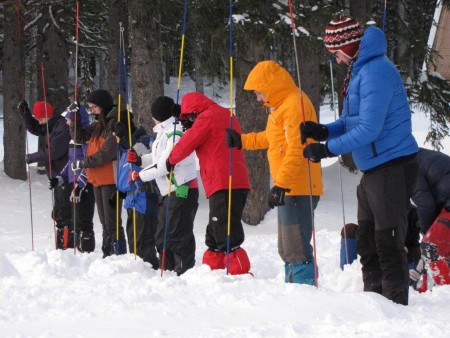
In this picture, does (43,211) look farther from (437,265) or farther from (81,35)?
(437,265)

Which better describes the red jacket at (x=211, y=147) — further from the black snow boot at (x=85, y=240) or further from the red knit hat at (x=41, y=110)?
the red knit hat at (x=41, y=110)

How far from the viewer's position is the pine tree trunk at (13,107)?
14.2 m

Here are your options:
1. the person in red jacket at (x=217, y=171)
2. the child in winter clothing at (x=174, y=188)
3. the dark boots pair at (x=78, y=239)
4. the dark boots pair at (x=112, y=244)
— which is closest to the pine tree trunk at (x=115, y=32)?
the dark boots pair at (x=78, y=239)

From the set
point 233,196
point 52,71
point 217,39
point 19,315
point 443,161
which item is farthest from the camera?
point 52,71

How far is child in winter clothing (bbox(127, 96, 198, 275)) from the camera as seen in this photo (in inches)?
229

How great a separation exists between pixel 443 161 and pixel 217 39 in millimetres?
5752

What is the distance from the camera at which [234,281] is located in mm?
4250

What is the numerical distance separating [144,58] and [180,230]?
564 centimetres

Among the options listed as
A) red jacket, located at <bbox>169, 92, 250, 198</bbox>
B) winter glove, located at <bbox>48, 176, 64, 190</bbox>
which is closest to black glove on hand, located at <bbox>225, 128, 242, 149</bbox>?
red jacket, located at <bbox>169, 92, 250, 198</bbox>

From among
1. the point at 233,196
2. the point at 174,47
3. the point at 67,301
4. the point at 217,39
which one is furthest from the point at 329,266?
the point at 174,47

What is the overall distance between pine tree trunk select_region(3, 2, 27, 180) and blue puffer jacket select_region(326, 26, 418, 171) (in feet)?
37.4

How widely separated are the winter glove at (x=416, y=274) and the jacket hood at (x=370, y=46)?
6.72 ft

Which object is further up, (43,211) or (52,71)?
(52,71)

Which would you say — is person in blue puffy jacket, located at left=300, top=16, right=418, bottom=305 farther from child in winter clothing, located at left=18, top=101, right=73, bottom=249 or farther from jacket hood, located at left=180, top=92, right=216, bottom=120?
child in winter clothing, located at left=18, top=101, right=73, bottom=249
